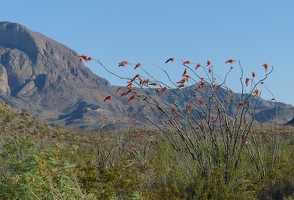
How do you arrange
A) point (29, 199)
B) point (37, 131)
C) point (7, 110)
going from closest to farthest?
point (29, 199)
point (37, 131)
point (7, 110)

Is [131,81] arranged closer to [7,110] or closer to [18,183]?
[18,183]

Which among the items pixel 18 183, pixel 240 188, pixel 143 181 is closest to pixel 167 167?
pixel 143 181

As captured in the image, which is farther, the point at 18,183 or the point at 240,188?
the point at 240,188

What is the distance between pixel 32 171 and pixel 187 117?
3.36 metres

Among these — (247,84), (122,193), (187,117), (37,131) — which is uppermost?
(247,84)

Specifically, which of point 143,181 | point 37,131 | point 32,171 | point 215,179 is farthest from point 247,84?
point 37,131

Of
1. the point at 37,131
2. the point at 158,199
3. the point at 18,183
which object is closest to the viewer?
the point at 18,183

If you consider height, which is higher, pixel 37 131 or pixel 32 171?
pixel 32 171

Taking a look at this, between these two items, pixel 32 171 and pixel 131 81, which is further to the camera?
pixel 131 81

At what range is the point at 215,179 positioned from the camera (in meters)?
7.34

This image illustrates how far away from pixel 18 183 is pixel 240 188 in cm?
345

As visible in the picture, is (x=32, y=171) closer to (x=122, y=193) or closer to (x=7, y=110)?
(x=122, y=193)

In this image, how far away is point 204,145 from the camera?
25.3ft

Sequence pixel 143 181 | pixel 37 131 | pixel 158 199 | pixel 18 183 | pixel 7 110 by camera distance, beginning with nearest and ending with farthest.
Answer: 1. pixel 18 183
2. pixel 158 199
3. pixel 143 181
4. pixel 37 131
5. pixel 7 110
